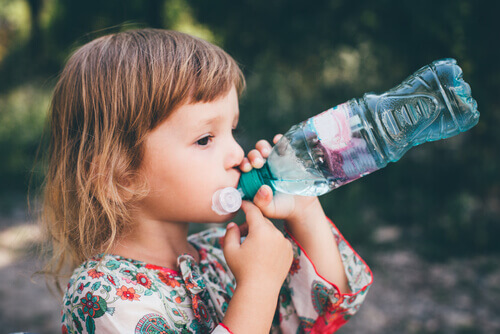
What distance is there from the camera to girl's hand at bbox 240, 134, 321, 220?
4.27 feet

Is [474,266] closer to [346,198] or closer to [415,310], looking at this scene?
[415,310]

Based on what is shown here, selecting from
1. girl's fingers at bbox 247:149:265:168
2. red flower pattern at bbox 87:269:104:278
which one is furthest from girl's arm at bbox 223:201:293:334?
red flower pattern at bbox 87:269:104:278

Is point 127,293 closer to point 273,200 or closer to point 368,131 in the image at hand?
point 273,200

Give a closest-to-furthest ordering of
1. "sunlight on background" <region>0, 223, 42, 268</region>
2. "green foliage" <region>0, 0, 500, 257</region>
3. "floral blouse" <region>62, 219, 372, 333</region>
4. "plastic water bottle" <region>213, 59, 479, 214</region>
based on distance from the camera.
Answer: "floral blouse" <region>62, 219, 372, 333</region> → "plastic water bottle" <region>213, 59, 479, 214</region> → "green foliage" <region>0, 0, 500, 257</region> → "sunlight on background" <region>0, 223, 42, 268</region>

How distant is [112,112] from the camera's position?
1.26 meters

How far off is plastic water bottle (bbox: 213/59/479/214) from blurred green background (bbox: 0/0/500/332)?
1.71 m

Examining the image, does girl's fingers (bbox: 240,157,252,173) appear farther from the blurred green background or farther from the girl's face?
the blurred green background

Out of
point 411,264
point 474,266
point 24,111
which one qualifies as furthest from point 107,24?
point 474,266

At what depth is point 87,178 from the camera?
4.28 ft

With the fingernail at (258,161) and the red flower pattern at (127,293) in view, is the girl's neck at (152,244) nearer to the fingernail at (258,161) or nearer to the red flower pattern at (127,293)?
the red flower pattern at (127,293)

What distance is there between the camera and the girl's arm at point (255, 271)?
1112 millimetres

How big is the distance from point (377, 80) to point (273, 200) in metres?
2.80

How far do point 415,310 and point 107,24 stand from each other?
16.0ft

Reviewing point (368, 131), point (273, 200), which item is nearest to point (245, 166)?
point (273, 200)
